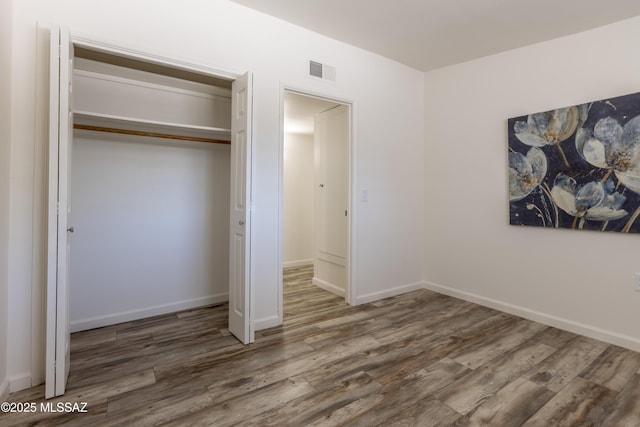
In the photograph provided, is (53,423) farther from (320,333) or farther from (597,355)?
(597,355)

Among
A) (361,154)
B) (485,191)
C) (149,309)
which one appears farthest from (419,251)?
(149,309)

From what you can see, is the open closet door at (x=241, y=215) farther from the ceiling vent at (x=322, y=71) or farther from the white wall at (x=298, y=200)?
the white wall at (x=298, y=200)

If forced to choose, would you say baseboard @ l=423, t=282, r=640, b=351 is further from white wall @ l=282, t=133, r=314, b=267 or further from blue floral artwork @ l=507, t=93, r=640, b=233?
white wall @ l=282, t=133, r=314, b=267

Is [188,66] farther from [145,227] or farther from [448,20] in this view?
[448,20]

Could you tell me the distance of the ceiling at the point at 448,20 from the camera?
244cm

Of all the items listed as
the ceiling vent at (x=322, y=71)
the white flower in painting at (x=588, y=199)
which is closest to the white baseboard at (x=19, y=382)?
the ceiling vent at (x=322, y=71)

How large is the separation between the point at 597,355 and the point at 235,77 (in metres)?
3.47

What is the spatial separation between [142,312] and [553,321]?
3.77 metres

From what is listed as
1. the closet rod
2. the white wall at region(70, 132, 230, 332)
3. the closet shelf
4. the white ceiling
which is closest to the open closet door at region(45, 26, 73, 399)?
the closet shelf

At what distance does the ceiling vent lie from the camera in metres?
2.99

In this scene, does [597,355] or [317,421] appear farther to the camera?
[597,355]

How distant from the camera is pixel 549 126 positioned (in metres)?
2.83

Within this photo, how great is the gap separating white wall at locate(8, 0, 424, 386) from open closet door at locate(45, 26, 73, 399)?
30 centimetres

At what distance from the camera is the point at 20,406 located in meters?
1.69
